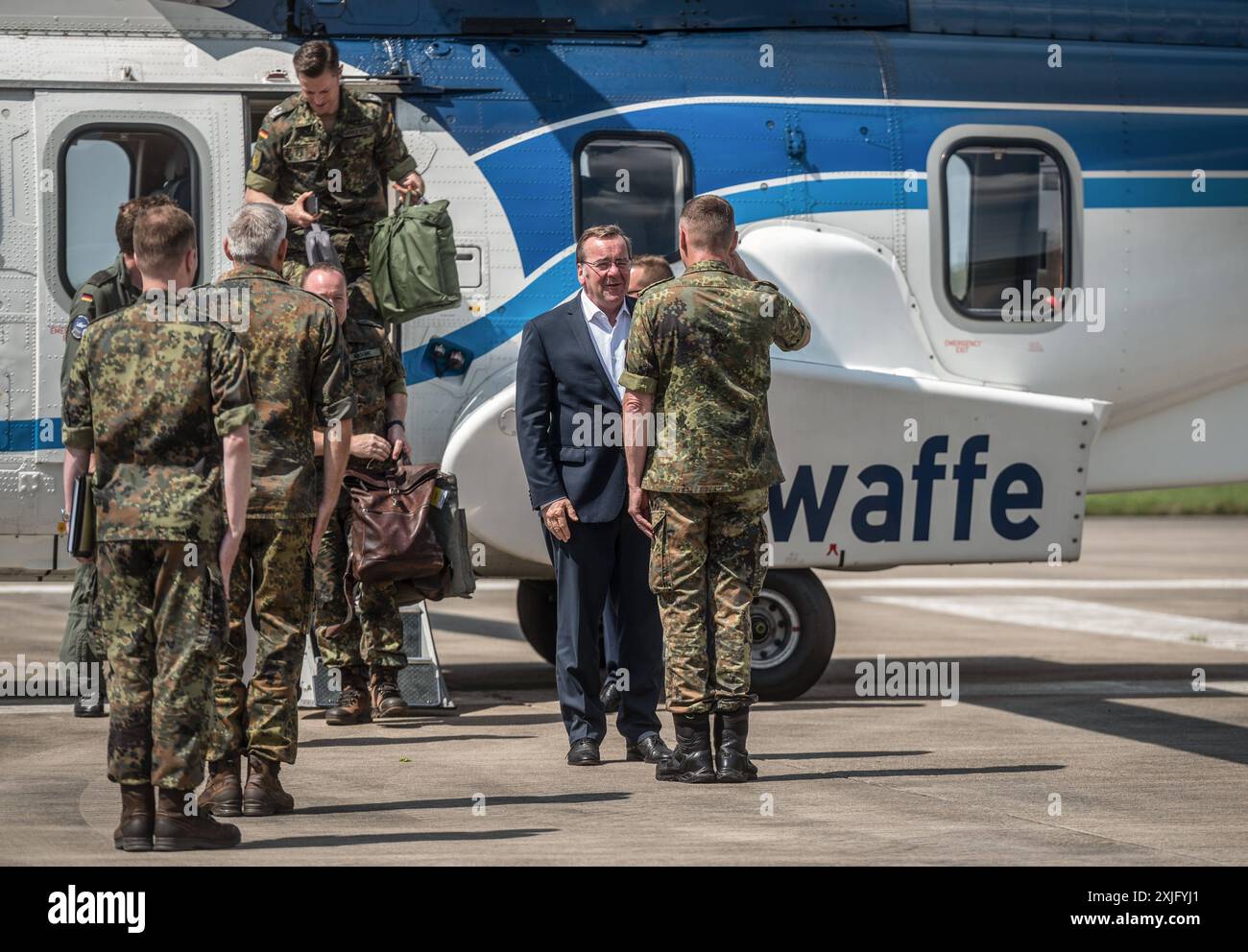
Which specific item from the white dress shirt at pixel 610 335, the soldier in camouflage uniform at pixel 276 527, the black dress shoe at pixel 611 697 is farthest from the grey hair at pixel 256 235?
the black dress shoe at pixel 611 697

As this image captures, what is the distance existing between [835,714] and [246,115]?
4371 millimetres

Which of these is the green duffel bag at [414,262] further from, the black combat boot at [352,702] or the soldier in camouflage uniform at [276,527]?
the soldier in camouflage uniform at [276,527]

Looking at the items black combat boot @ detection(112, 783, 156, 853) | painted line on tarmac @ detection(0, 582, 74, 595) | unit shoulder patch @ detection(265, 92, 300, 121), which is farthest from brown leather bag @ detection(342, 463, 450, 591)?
painted line on tarmac @ detection(0, 582, 74, 595)

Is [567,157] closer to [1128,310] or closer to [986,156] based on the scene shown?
[986,156]

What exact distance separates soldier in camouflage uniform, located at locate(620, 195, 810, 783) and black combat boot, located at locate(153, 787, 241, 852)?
2.04m

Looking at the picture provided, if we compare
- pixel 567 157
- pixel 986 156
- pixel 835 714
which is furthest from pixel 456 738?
pixel 986 156

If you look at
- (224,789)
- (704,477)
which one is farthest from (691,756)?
(224,789)

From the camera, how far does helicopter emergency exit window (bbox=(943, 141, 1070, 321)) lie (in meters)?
9.99

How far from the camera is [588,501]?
7543 millimetres

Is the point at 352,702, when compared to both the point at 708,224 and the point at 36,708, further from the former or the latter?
the point at 708,224

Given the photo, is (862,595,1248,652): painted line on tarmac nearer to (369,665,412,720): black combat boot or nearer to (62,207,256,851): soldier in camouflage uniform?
(369,665,412,720): black combat boot

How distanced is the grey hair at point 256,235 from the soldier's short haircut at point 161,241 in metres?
0.74
